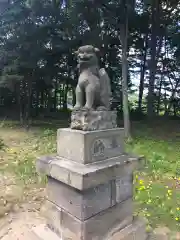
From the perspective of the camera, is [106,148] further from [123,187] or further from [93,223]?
[93,223]

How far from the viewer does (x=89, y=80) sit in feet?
5.05

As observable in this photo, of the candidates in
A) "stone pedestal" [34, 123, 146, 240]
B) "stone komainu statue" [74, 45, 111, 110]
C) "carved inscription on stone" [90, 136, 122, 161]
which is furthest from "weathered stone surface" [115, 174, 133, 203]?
"stone komainu statue" [74, 45, 111, 110]

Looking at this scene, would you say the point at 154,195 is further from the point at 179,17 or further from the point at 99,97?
the point at 179,17

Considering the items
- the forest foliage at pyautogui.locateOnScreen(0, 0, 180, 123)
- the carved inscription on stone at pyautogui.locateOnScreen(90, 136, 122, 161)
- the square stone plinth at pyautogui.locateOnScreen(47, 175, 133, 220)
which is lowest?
the square stone plinth at pyautogui.locateOnScreen(47, 175, 133, 220)

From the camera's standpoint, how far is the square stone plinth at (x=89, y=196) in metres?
1.42

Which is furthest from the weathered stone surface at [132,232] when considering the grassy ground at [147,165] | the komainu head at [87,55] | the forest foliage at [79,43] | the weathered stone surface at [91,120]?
the forest foliage at [79,43]

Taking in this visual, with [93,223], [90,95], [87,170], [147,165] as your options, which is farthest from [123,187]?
[147,165]

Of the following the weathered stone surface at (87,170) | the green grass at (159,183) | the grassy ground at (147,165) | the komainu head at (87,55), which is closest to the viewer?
the weathered stone surface at (87,170)

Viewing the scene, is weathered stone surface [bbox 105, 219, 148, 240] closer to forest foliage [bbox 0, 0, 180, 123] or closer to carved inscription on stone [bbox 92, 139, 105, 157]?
carved inscription on stone [bbox 92, 139, 105, 157]

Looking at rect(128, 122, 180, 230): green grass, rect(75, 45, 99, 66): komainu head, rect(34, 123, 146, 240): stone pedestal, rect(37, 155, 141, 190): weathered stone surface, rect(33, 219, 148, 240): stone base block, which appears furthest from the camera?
rect(128, 122, 180, 230): green grass

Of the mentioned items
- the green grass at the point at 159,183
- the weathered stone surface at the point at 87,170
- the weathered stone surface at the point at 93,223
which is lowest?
the green grass at the point at 159,183

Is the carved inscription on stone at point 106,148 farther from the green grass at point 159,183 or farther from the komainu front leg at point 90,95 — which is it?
the green grass at point 159,183

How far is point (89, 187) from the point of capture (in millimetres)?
1322

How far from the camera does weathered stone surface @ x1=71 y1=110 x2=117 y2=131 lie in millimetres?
1464
